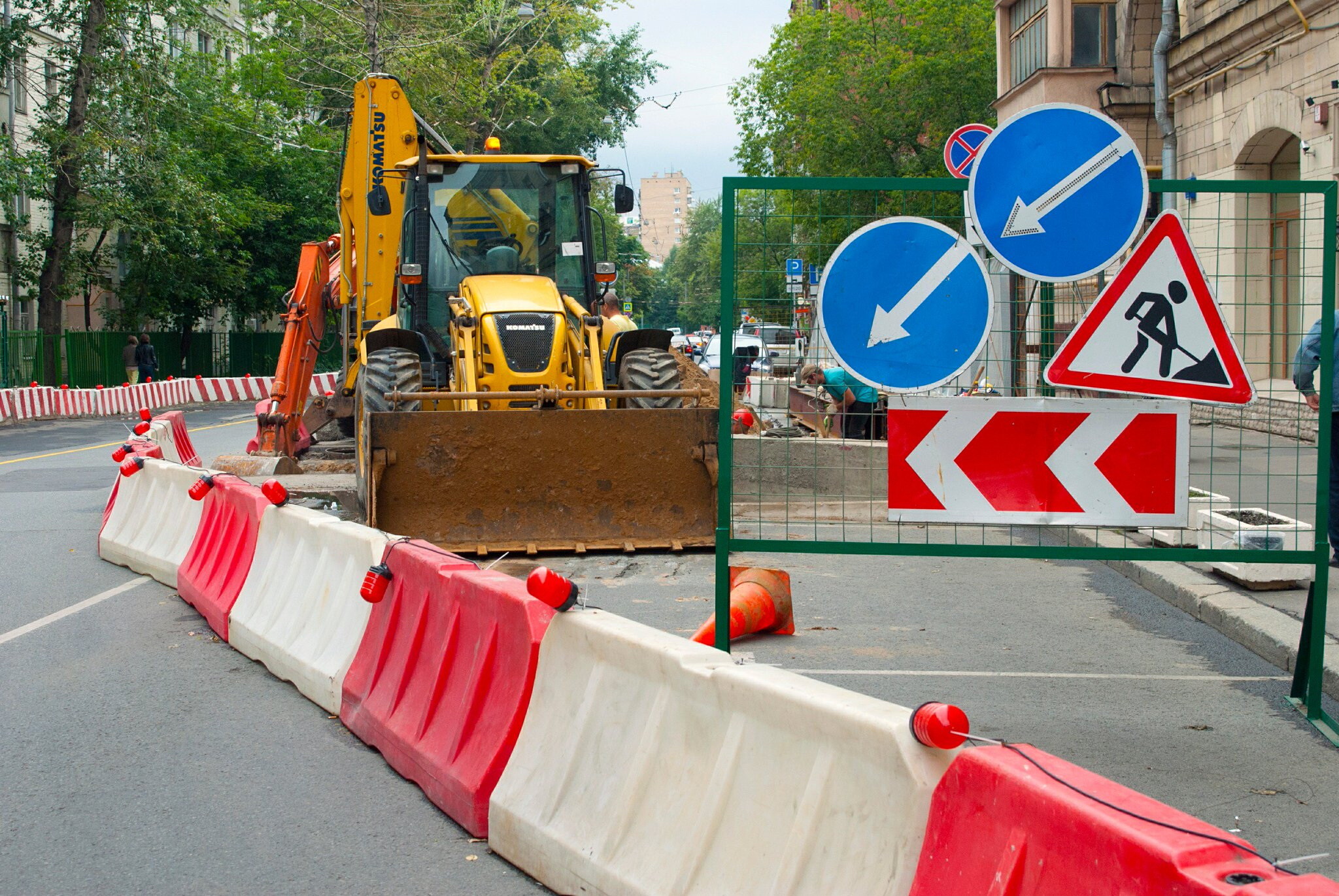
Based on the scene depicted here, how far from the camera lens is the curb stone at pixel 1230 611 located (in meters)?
6.56

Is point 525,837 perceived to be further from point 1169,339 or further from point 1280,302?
point 1280,302

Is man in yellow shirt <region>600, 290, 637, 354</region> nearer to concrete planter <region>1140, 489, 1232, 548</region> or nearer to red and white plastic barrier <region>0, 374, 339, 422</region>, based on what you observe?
concrete planter <region>1140, 489, 1232, 548</region>

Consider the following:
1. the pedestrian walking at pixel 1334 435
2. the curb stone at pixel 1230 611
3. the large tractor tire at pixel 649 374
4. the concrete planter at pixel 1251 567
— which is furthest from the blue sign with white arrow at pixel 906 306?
the large tractor tire at pixel 649 374

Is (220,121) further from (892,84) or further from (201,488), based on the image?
(201,488)

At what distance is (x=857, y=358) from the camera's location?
5223mm

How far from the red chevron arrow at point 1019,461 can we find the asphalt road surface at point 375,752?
97 centimetres

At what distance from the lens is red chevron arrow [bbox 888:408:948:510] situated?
5.23 m

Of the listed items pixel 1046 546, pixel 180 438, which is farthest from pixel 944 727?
pixel 180 438

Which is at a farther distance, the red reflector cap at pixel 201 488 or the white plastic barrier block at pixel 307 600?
the red reflector cap at pixel 201 488

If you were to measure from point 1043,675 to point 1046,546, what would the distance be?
54.6 inches

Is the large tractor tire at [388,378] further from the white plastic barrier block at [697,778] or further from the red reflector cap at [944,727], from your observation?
the red reflector cap at [944,727]

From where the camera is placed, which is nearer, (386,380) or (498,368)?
(498,368)

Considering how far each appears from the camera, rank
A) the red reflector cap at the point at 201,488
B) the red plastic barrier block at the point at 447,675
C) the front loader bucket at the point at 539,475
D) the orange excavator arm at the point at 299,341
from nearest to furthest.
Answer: the red plastic barrier block at the point at 447,675, the red reflector cap at the point at 201,488, the front loader bucket at the point at 539,475, the orange excavator arm at the point at 299,341

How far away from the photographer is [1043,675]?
655cm
